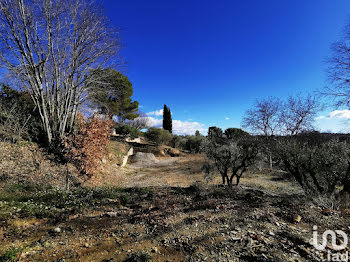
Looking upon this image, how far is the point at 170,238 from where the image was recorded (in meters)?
2.78

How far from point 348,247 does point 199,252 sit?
2698 mm

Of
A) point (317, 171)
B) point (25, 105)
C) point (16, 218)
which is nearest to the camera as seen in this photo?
point (16, 218)

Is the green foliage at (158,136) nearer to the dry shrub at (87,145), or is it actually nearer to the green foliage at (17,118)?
the dry shrub at (87,145)

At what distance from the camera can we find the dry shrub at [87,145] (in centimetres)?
766

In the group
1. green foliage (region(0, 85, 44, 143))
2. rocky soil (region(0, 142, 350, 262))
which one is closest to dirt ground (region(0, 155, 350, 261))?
rocky soil (region(0, 142, 350, 262))

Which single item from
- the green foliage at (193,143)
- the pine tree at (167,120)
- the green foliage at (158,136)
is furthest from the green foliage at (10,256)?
the pine tree at (167,120)

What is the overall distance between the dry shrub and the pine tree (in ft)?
90.2

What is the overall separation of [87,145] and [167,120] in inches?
1163

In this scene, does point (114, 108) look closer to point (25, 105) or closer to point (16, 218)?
point (25, 105)

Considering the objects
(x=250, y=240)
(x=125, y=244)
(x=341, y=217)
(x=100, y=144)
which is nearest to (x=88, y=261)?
(x=125, y=244)

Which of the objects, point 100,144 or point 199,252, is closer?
point 199,252

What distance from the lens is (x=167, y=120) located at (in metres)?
37.1

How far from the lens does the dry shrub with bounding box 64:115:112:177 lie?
766 cm

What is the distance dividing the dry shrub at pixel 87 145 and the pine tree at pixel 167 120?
27.5 meters
